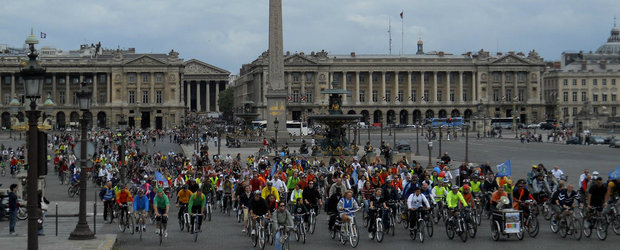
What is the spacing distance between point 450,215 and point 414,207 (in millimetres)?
852

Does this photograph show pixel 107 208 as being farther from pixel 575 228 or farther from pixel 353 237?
pixel 575 228

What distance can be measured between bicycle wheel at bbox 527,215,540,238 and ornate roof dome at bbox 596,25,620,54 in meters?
167

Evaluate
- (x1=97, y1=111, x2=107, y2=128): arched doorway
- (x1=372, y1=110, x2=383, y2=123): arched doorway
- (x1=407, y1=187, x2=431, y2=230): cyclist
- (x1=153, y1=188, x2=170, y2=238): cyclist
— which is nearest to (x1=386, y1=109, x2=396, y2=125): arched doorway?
(x1=372, y1=110, x2=383, y2=123): arched doorway

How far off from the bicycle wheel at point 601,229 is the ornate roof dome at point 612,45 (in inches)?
6590

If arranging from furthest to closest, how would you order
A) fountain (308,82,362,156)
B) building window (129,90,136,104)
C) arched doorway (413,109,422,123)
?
arched doorway (413,109,422,123)
building window (129,90,136,104)
fountain (308,82,362,156)

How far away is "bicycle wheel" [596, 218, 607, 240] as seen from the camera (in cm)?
1998

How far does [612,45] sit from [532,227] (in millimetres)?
170599

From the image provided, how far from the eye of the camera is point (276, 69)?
65.2 m

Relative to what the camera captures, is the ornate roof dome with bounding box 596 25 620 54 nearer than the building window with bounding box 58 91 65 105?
No

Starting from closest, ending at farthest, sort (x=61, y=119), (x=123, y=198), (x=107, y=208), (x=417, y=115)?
(x=123, y=198), (x=107, y=208), (x=61, y=119), (x=417, y=115)

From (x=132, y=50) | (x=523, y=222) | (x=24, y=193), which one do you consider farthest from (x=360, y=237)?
(x=132, y=50)

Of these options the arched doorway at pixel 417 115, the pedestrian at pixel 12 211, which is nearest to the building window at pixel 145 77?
the arched doorway at pixel 417 115

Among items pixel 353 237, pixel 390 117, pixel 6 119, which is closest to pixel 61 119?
pixel 6 119

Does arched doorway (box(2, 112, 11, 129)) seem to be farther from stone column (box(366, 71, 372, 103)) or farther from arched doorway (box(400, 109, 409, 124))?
arched doorway (box(400, 109, 409, 124))
